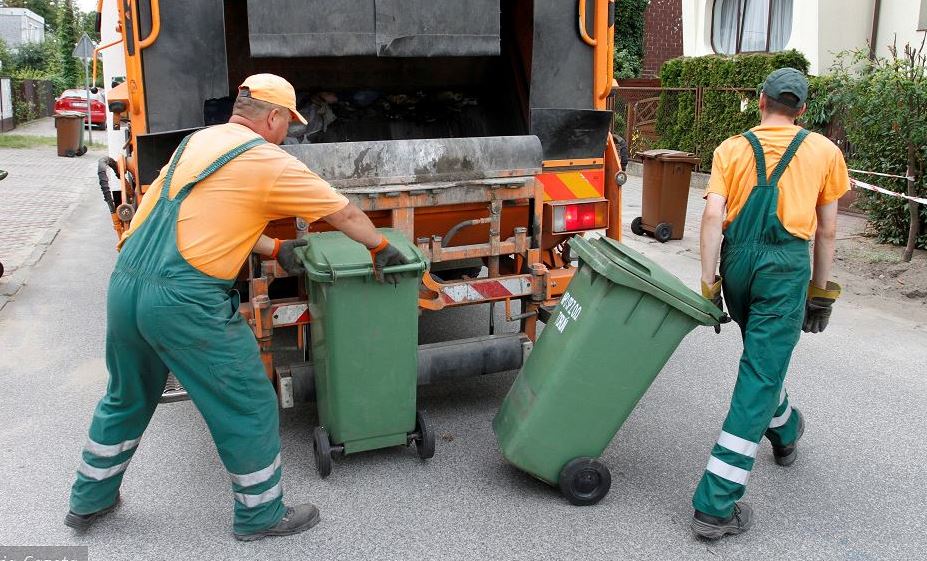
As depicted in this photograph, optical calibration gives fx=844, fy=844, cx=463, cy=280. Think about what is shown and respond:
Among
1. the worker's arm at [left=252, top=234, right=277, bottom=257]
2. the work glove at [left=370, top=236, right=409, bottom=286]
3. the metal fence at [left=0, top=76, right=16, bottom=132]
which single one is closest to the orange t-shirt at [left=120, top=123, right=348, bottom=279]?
the work glove at [left=370, top=236, right=409, bottom=286]

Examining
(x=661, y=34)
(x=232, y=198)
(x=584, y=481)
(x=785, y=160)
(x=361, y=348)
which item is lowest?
(x=584, y=481)

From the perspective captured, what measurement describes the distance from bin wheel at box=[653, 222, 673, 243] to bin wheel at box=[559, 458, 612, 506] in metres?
5.80

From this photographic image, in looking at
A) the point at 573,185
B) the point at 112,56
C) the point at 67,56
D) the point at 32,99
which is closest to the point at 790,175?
the point at 573,185

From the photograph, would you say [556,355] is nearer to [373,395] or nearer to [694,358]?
[373,395]

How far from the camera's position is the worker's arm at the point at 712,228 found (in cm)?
303

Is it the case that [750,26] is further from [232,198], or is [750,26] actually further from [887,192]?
[232,198]

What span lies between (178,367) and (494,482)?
53.9 inches

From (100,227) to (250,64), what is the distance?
5.26m

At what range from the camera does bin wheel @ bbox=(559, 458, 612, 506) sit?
3.20 metres

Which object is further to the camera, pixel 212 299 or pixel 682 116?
pixel 682 116

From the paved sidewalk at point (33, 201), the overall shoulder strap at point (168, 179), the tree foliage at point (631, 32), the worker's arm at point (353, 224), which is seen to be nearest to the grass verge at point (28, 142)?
the paved sidewalk at point (33, 201)

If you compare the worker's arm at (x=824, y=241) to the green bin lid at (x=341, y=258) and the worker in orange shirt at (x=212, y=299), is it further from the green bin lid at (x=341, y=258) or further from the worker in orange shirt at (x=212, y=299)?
the worker in orange shirt at (x=212, y=299)

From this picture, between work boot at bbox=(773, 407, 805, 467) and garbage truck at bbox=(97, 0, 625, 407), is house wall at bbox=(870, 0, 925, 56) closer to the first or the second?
garbage truck at bbox=(97, 0, 625, 407)

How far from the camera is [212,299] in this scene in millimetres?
2793
